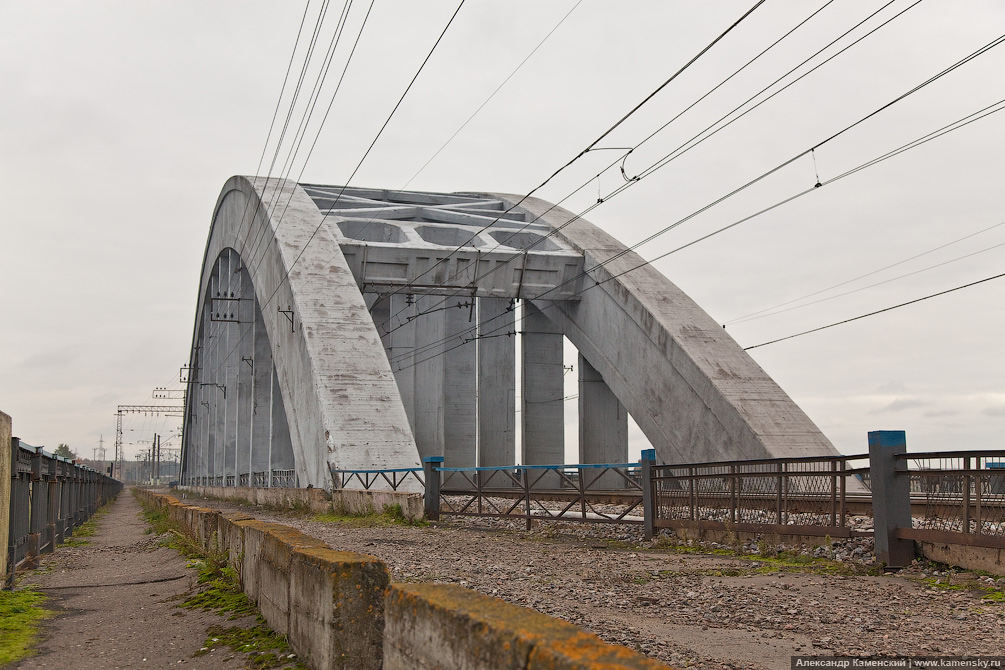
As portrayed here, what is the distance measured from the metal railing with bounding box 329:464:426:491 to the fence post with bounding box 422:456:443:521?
6.21ft

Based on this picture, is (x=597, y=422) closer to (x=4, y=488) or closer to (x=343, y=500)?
(x=343, y=500)

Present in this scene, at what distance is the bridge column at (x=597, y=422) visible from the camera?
105ft

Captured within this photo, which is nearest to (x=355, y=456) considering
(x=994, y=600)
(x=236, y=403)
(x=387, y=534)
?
(x=387, y=534)

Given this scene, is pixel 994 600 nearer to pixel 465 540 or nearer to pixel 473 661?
pixel 473 661

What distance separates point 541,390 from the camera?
34281 millimetres

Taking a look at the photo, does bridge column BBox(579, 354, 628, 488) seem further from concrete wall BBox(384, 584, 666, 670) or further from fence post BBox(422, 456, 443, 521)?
concrete wall BBox(384, 584, 666, 670)

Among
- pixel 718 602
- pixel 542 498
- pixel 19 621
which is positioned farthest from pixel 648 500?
pixel 19 621

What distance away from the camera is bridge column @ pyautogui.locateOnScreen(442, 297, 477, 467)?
1406 inches

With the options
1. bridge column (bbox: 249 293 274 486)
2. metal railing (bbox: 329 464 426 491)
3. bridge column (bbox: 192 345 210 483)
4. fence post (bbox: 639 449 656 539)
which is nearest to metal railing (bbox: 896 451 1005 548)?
fence post (bbox: 639 449 656 539)

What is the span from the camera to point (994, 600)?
665 cm

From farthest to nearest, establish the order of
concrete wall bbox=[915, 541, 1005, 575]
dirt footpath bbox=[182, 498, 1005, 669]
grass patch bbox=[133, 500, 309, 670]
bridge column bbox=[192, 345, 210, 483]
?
bridge column bbox=[192, 345, 210, 483]
concrete wall bbox=[915, 541, 1005, 575]
grass patch bbox=[133, 500, 309, 670]
dirt footpath bbox=[182, 498, 1005, 669]

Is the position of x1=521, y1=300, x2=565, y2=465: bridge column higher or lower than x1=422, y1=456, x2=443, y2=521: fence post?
higher

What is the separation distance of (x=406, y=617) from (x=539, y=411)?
30.4 m

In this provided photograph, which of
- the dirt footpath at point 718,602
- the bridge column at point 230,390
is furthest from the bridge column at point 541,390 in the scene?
the dirt footpath at point 718,602
